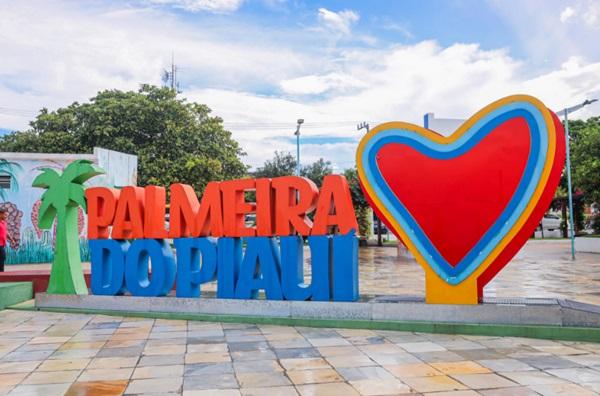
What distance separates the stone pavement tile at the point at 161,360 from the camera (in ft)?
20.4

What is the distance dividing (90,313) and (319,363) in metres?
5.63

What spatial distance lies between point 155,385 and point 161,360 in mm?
1018

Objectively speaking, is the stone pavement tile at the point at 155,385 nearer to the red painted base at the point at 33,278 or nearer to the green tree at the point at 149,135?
the red painted base at the point at 33,278

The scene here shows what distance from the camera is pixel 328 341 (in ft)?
24.1

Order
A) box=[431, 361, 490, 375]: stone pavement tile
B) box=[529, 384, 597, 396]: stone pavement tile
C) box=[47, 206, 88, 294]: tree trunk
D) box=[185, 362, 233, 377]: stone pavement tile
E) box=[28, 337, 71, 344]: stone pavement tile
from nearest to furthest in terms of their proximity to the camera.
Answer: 1. box=[529, 384, 597, 396]: stone pavement tile
2. box=[431, 361, 490, 375]: stone pavement tile
3. box=[185, 362, 233, 377]: stone pavement tile
4. box=[28, 337, 71, 344]: stone pavement tile
5. box=[47, 206, 88, 294]: tree trunk

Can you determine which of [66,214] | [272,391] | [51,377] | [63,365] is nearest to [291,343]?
[272,391]

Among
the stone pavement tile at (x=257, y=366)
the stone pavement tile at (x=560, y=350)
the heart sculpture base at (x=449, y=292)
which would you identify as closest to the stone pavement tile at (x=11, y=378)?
the stone pavement tile at (x=257, y=366)

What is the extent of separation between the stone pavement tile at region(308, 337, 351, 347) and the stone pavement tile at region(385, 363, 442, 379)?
130 centimetres

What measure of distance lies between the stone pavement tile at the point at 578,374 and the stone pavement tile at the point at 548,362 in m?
0.14

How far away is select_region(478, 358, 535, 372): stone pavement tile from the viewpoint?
5820 mm

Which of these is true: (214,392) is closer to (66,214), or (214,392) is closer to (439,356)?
(439,356)

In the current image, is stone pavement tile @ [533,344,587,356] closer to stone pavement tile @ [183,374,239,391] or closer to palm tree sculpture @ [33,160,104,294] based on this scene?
stone pavement tile @ [183,374,239,391]

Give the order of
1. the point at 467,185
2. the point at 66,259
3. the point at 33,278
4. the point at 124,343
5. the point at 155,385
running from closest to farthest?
the point at 155,385
the point at 124,343
the point at 467,185
the point at 66,259
the point at 33,278

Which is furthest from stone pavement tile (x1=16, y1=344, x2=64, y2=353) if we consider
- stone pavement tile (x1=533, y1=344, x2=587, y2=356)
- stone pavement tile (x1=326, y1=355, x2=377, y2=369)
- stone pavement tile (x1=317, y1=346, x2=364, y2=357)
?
stone pavement tile (x1=533, y1=344, x2=587, y2=356)
